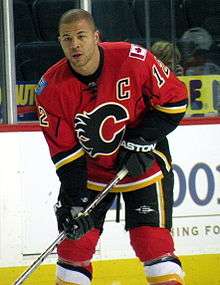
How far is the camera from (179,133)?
626 cm

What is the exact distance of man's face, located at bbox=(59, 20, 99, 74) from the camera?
15.0 ft

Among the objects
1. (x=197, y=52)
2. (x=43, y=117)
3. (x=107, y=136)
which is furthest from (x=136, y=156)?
(x=197, y=52)

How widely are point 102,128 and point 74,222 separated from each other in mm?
425

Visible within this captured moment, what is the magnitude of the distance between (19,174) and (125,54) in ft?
5.14

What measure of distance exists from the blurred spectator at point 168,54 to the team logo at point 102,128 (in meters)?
1.60

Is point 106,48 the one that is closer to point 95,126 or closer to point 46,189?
point 95,126

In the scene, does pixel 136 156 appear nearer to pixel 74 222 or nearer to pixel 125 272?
pixel 74 222

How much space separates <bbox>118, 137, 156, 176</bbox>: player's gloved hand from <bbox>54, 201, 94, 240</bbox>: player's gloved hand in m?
0.27

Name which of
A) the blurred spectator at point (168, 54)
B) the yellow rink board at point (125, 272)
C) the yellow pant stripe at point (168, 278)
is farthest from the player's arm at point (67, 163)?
the blurred spectator at point (168, 54)

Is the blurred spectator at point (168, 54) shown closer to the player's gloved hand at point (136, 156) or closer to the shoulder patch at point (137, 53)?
the shoulder patch at point (137, 53)

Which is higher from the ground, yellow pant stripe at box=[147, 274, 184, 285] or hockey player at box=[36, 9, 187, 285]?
hockey player at box=[36, 9, 187, 285]

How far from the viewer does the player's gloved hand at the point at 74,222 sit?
4665mm

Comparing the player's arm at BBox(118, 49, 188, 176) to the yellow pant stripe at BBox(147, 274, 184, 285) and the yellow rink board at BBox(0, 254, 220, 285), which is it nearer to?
the yellow pant stripe at BBox(147, 274, 184, 285)

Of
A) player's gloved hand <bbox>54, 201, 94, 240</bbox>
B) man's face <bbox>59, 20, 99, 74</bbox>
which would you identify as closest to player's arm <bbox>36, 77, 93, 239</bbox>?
player's gloved hand <bbox>54, 201, 94, 240</bbox>
